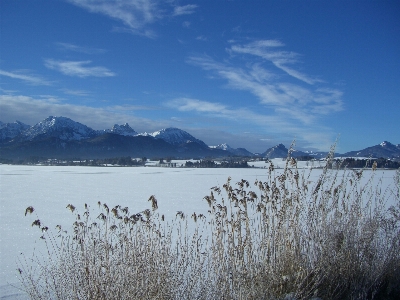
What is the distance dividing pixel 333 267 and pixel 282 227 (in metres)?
0.85

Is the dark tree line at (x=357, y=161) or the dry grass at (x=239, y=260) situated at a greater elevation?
the dark tree line at (x=357, y=161)

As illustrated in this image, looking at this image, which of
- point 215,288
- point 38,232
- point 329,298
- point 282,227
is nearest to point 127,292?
point 215,288

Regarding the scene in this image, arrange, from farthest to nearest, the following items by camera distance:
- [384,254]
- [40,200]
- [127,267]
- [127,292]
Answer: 1. [40,200]
2. [384,254]
3. [127,267]
4. [127,292]

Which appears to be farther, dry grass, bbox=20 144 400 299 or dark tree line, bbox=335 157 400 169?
dark tree line, bbox=335 157 400 169

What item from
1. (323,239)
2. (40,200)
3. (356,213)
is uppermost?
(356,213)

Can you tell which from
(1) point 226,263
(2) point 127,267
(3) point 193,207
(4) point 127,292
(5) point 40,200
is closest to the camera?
(4) point 127,292

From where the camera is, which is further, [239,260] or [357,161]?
[357,161]

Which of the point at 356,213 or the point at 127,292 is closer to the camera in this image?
the point at 127,292

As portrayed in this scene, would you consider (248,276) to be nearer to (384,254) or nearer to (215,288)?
(215,288)

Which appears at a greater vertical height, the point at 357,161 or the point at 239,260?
the point at 357,161

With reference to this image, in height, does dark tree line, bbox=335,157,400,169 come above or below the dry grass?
above

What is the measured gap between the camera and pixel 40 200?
1303 centimetres

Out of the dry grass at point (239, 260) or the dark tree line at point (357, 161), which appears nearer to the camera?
the dry grass at point (239, 260)

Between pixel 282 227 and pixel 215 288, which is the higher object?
pixel 282 227
